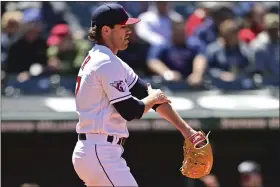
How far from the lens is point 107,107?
4.01 metres

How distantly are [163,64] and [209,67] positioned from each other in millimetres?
501

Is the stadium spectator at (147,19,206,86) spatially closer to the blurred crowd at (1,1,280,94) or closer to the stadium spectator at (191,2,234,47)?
the blurred crowd at (1,1,280,94)

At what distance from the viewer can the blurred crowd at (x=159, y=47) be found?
812 cm

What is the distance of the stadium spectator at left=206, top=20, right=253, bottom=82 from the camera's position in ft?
27.2

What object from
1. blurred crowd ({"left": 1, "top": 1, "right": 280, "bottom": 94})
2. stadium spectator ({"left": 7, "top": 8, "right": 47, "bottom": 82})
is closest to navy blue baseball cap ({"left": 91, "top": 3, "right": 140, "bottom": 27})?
blurred crowd ({"left": 1, "top": 1, "right": 280, "bottom": 94})

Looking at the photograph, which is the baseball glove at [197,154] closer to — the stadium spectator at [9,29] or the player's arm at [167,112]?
the player's arm at [167,112]

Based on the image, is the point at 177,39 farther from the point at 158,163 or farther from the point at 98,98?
the point at 98,98

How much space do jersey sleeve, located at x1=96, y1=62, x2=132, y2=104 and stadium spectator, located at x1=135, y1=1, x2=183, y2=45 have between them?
14.3 ft

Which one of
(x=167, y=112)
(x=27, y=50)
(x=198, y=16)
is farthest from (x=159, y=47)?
(x=167, y=112)

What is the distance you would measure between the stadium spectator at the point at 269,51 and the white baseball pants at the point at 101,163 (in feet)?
15.0

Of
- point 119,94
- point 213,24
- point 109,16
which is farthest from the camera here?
point 213,24

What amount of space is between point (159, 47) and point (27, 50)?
1.41m

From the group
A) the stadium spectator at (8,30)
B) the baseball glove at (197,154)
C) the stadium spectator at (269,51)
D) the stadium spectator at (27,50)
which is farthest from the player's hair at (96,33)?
the stadium spectator at (269,51)

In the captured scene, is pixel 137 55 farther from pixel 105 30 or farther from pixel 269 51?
pixel 105 30
